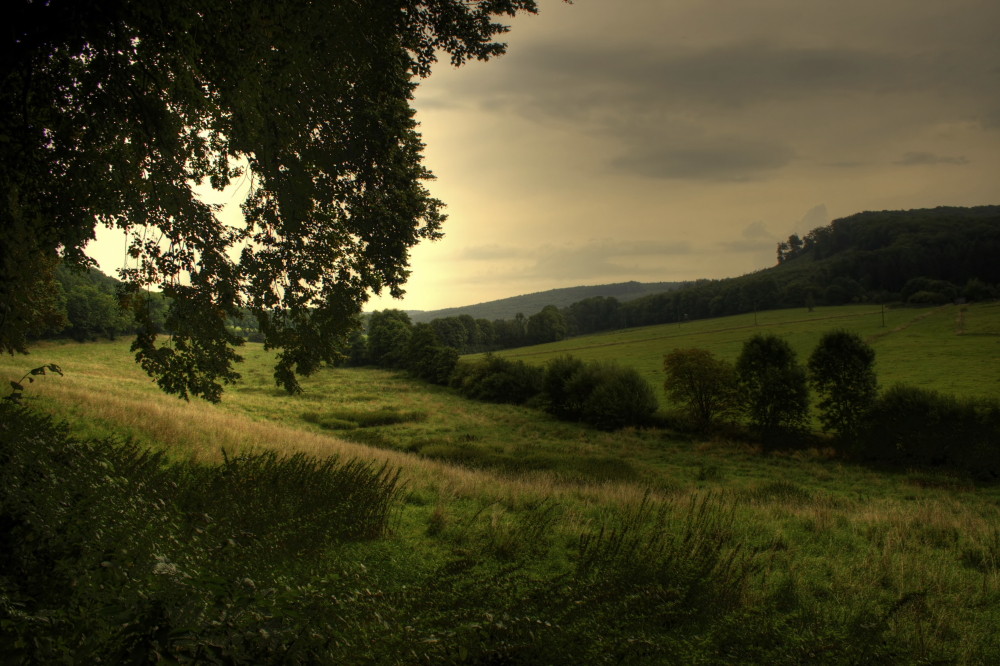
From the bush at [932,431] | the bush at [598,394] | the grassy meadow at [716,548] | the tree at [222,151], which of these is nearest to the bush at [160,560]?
the grassy meadow at [716,548]

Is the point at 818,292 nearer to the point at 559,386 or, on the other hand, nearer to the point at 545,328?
the point at 545,328

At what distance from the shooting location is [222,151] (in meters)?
8.61

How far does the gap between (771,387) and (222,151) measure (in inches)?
1810

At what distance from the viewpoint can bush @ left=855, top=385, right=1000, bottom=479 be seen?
3338cm

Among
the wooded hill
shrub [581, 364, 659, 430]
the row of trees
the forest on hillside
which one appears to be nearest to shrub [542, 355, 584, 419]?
shrub [581, 364, 659, 430]

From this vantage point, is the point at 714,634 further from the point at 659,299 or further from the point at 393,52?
the point at 659,299

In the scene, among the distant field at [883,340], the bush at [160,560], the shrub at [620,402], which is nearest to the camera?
the bush at [160,560]

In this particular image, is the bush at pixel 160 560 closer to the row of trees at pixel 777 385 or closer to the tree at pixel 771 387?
the tree at pixel 771 387

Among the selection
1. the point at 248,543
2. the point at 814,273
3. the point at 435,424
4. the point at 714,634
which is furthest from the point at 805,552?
the point at 814,273

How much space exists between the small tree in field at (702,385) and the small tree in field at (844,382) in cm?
687

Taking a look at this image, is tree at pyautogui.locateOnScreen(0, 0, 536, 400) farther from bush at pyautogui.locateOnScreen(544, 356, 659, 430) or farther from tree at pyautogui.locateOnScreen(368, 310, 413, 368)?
tree at pyautogui.locateOnScreen(368, 310, 413, 368)

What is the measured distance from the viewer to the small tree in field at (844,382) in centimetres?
4069

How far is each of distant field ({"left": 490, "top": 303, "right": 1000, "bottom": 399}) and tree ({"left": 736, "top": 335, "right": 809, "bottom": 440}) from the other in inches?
376

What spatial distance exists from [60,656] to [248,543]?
313cm
